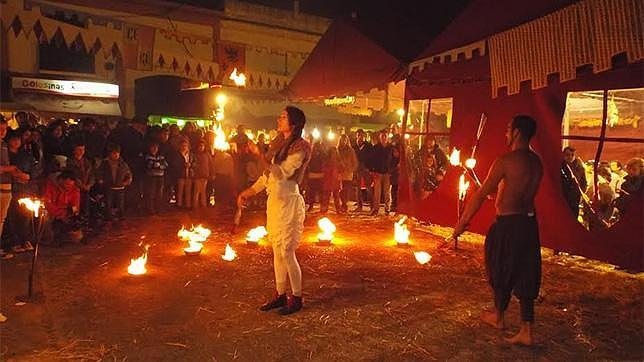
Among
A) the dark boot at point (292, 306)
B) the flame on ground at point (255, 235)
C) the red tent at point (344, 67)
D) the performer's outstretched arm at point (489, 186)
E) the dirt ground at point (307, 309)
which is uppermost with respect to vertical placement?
the red tent at point (344, 67)

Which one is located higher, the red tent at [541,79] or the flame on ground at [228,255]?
the red tent at [541,79]

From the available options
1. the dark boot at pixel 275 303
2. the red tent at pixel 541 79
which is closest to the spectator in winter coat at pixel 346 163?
the red tent at pixel 541 79

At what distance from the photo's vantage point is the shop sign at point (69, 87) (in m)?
19.3

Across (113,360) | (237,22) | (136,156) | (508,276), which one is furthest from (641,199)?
(237,22)

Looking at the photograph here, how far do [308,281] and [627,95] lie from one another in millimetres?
7279

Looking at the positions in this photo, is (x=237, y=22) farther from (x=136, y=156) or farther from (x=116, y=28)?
(x=136, y=156)

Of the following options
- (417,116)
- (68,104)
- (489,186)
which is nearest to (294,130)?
(489,186)

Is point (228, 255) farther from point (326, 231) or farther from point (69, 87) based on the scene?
point (69, 87)

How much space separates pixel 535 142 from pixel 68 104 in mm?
18814

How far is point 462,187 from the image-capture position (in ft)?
27.6

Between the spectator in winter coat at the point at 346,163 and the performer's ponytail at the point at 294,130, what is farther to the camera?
the spectator in winter coat at the point at 346,163

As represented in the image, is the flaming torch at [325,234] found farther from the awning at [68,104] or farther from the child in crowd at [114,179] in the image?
the awning at [68,104]

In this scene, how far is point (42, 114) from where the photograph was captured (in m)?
19.5

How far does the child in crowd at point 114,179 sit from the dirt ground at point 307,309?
74.8 inches
